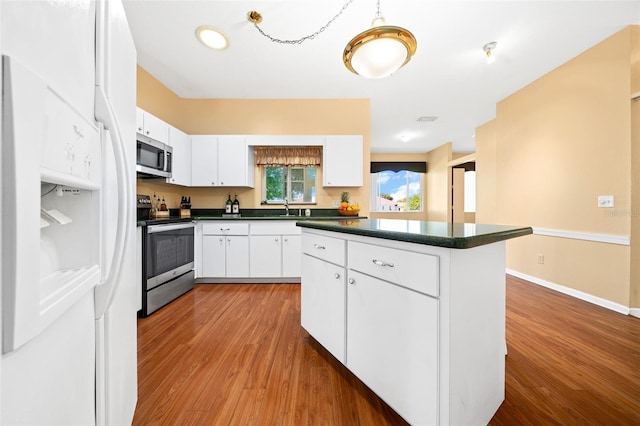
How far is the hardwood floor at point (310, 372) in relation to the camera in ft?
4.13

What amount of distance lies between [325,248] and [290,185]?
263 cm

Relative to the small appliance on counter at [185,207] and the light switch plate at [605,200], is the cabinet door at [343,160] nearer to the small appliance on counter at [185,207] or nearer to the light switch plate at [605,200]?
the small appliance on counter at [185,207]

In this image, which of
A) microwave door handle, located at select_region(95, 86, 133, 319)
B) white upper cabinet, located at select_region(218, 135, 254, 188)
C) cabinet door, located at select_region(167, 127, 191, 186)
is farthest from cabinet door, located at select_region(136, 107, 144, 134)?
microwave door handle, located at select_region(95, 86, 133, 319)

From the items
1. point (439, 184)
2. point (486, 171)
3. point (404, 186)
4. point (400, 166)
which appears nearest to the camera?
point (486, 171)

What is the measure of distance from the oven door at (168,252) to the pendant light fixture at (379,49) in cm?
231

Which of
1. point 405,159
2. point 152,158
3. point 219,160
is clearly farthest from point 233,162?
point 405,159

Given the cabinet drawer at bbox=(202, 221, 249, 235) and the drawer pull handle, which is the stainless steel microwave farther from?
the drawer pull handle

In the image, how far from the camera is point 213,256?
3.39 m

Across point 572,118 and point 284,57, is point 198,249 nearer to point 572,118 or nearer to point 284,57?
point 284,57

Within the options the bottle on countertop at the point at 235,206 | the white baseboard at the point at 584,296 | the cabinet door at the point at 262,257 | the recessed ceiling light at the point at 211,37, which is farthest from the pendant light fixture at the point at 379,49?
the white baseboard at the point at 584,296

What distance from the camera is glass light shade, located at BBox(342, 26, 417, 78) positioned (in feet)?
4.65

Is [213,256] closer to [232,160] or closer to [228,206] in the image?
[228,206]

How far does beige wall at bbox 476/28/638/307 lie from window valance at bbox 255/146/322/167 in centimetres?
294

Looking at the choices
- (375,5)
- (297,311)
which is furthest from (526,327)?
(375,5)
